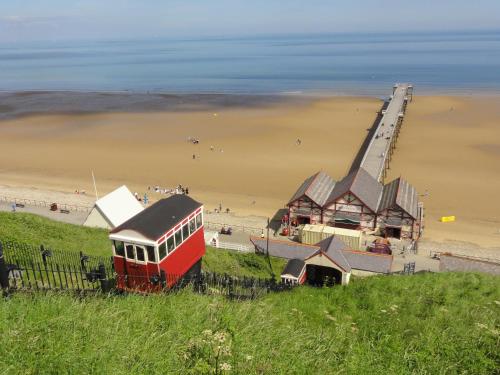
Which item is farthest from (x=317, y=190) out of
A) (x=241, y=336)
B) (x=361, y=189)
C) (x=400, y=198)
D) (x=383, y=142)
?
(x=241, y=336)

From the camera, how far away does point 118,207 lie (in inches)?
1000

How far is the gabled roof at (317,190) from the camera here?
92.8ft

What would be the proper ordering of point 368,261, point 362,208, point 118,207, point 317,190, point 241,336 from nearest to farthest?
point 241,336 < point 368,261 < point 118,207 < point 362,208 < point 317,190

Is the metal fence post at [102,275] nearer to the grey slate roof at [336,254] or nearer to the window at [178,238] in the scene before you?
the window at [178,238]

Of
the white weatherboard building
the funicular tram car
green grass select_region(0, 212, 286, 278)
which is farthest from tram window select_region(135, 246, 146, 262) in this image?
the white weatherboard building

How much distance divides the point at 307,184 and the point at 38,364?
2594cm

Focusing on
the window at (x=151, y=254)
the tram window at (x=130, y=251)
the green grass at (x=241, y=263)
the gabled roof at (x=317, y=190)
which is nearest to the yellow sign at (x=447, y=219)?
the gabled roof at (x=317, y=190)

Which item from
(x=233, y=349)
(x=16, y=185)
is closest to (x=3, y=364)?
(x=233, y=349)

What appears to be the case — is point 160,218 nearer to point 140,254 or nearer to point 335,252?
point 140,254

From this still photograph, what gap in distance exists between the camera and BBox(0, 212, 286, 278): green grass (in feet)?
59.4

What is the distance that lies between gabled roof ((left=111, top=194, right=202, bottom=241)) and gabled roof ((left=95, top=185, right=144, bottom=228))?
11.3m

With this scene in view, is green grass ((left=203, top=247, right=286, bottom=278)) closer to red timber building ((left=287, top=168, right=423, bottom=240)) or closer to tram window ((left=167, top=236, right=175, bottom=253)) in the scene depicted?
tram window ((left=167, top=236, right=175, bottom=253))

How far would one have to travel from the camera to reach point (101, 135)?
5675cm

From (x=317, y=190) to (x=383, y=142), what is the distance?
19.1 m
